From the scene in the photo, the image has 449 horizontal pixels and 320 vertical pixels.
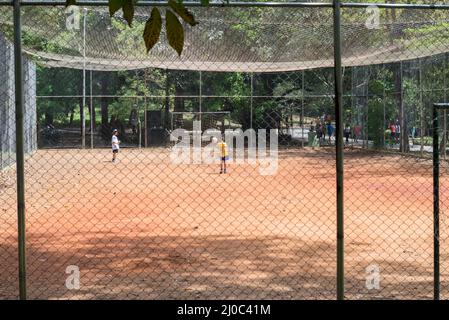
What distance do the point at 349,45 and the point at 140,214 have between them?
169 inches

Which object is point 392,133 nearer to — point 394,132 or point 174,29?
point 394,132

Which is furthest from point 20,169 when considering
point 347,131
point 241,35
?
point 347,131

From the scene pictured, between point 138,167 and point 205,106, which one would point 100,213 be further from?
point 205,106

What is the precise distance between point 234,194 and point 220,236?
4914 millimetres

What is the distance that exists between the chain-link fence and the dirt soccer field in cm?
3

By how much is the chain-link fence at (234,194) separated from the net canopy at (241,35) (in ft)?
0.09

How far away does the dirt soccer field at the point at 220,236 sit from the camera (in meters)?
5.69

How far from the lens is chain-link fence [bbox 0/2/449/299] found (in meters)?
5.85

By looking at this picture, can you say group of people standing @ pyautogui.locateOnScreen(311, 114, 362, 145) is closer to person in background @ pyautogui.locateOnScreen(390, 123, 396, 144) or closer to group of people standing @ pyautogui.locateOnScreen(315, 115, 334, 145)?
group of people standing @ pyautogui.locateOnScreen(315, 115, 334, 145)

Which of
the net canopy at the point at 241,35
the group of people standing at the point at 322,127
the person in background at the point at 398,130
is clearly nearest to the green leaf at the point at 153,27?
the net canopy at the point at 241,35

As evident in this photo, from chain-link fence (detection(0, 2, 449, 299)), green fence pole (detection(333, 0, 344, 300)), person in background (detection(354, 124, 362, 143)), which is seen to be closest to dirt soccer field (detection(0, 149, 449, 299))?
chain-link fence (detection(0, 2, 449, 299))

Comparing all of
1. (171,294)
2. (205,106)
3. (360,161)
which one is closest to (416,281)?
(171,294)

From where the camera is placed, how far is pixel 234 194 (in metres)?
13.2
